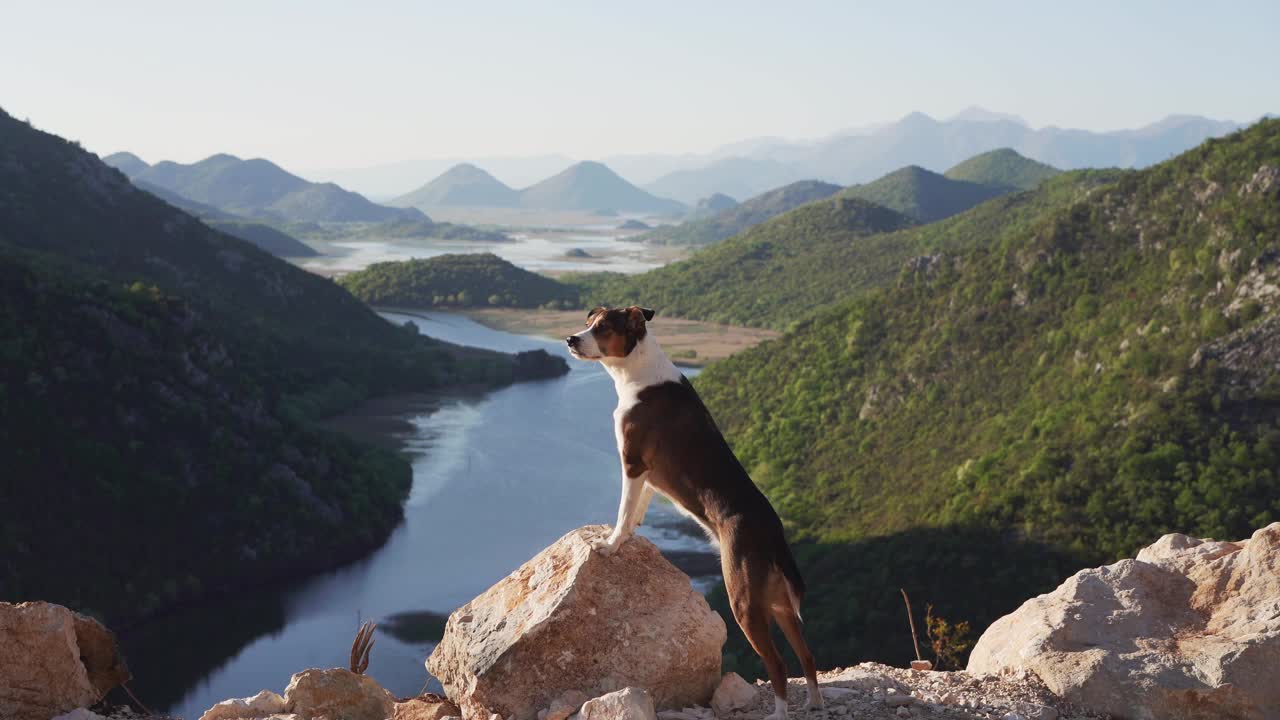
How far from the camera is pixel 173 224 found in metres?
93.4

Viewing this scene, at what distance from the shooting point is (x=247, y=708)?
409 inches

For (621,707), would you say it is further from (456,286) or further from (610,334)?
(456,286)

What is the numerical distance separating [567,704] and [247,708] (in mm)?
3251

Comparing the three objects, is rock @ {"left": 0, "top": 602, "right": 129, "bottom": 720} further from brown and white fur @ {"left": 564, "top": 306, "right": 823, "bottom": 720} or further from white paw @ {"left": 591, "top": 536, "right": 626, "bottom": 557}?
brown and white fur @ {"left": 564, "top": 306, "right": 823, "bottom": 720}

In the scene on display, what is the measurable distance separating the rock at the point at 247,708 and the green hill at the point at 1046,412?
25702mm

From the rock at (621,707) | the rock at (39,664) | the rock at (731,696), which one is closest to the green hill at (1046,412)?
the rock at (731,696)

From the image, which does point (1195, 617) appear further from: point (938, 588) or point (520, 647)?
point (938, 588)

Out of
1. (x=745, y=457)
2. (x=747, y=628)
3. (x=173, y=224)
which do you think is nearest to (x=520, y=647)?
(x=747, y=628)

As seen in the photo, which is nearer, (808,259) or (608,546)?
(608,546)

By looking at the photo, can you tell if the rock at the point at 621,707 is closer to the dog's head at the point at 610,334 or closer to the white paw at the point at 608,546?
the white paw at the point at 608,546

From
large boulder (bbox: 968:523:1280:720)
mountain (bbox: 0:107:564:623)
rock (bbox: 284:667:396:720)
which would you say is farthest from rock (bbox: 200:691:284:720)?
mountain (bbox: 0:107:564:623)

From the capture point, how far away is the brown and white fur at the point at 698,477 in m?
8.62

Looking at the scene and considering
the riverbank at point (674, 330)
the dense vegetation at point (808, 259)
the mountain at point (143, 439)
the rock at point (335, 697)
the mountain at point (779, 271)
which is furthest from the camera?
the mountain at point (779, 271)

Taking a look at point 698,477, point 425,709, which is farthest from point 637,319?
point 425,709
